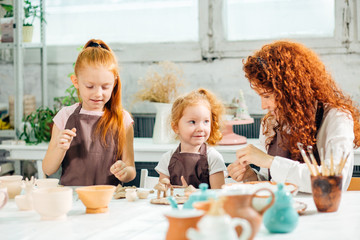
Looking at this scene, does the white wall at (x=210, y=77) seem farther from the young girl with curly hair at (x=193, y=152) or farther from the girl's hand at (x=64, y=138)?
the girl's hand at (x=64, y=138)

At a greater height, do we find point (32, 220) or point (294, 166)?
point (294, 166)

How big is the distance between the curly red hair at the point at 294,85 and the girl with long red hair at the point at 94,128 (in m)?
0.67

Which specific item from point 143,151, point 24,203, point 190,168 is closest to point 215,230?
point 24,203

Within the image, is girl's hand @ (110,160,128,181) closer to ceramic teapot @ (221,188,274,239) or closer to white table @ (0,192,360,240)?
white table @ (0,192,360,240)

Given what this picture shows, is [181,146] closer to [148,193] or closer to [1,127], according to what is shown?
[148,193]

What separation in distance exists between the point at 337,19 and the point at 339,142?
168 centimetres

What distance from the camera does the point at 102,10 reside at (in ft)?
12.1

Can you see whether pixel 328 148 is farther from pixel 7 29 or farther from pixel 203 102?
Result: pixel 7 29

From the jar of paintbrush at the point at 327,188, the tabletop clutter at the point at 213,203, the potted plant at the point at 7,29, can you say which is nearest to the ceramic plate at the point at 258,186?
the tabletop clutter at the point at 213,203

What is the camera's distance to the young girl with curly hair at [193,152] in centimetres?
222

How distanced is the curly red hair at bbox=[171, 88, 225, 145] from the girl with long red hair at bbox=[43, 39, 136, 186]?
0.24 meters

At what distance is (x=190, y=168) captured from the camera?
7.34ft

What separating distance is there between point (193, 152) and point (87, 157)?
50cm

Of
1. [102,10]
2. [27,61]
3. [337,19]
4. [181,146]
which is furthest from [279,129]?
[27,61]
